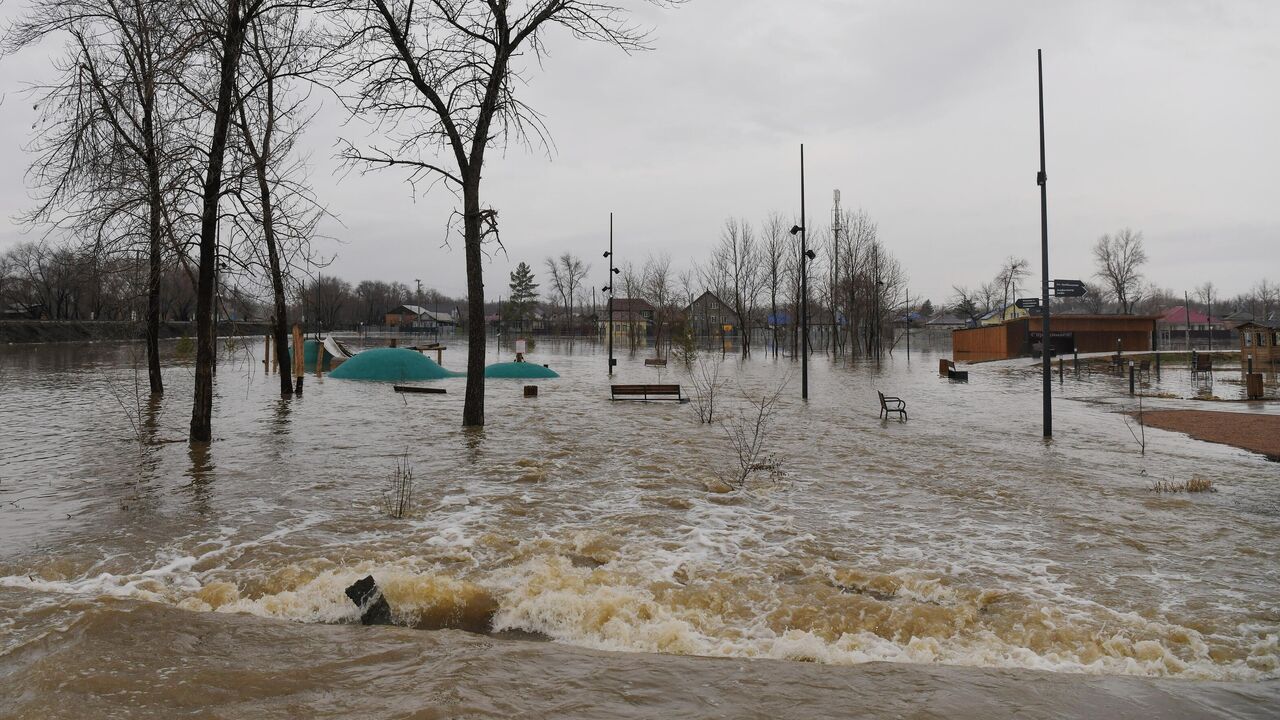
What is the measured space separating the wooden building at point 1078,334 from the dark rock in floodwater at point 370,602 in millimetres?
50584

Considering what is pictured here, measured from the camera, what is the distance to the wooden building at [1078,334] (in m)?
48.1

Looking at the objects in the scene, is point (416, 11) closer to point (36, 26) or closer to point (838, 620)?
point (36, 26)

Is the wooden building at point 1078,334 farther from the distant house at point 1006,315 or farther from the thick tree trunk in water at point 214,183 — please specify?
the thick tree trunk in water at point 214,183

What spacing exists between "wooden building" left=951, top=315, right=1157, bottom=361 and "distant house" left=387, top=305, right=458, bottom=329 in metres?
96.7

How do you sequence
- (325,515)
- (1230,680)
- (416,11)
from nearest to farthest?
1. (1230,680)
2. (325,515)
3. (416,11)

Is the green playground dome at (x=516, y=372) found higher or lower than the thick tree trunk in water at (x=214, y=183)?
lower

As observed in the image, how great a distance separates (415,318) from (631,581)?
136 m

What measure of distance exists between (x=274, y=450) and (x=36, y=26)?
7.82m

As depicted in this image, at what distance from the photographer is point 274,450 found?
1208cm

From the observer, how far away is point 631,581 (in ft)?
A: 19.8

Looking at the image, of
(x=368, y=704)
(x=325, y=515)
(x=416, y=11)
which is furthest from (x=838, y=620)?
(x=416, y=11)

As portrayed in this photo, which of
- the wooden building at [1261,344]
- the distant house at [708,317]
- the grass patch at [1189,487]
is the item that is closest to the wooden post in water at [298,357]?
the grass patch at [1189,487]

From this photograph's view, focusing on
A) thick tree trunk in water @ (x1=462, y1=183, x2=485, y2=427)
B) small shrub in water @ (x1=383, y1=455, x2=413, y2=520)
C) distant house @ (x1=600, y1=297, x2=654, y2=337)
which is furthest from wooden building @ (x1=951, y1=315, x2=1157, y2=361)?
small shrub in water @ (x1=383, y1=455, x2=413, y2=520)

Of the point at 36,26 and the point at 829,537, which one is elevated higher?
the point at 36,26
